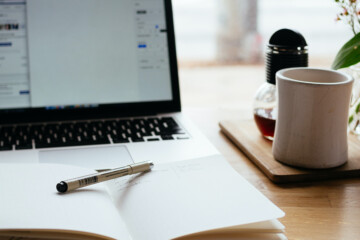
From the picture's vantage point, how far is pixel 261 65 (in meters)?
3.83

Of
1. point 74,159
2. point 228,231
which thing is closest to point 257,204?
point 228,231

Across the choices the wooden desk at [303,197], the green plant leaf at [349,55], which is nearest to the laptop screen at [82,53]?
the wooden desk at [303,197]

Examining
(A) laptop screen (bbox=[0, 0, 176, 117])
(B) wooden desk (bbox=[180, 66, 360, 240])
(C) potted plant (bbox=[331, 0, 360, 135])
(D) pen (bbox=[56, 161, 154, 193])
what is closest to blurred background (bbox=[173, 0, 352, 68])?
(B) wooden desk (bbox=[180, 66, 360, 240])

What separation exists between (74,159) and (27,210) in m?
0.26

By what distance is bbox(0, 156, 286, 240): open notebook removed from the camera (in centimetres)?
47

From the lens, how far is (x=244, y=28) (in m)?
3.77

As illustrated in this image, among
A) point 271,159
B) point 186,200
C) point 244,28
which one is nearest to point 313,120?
point 271,159

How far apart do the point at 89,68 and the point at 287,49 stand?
0.41m

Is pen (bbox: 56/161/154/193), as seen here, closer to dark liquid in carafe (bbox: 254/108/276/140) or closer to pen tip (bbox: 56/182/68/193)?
pen tip (bbox: 56/182/68/193)

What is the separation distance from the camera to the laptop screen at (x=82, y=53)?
916 millimetres

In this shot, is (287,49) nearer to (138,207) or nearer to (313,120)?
(313,120)

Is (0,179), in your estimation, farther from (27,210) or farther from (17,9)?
(17,9)

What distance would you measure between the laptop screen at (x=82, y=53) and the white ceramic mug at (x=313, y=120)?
33cm

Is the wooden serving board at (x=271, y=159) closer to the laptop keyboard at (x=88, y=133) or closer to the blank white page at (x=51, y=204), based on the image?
the laptop keyboard at (x=88, y=133)
